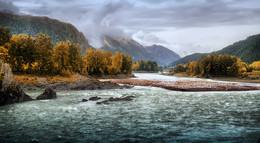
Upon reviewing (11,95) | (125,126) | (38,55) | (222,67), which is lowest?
(125,126)

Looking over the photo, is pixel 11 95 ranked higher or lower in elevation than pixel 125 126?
higher

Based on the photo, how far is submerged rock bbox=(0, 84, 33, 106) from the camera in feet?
86.3

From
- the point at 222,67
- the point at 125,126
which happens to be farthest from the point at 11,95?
the point at 222,67

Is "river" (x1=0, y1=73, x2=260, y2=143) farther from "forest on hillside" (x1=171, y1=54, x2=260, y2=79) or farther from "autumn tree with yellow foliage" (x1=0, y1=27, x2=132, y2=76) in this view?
"forest on hillside" (x1=171, y1=54, x2=260, y2=79)

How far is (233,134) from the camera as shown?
14.5 m

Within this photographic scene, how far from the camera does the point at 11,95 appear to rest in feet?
89.7

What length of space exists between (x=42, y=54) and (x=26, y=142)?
181ft

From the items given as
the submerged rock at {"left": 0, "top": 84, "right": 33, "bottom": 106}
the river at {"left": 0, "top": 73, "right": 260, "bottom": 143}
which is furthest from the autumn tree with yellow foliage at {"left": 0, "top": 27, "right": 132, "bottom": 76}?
the river at {"left": 0, "top": 73, "right": 260, "bottom": 143}

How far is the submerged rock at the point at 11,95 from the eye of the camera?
86.3 ft

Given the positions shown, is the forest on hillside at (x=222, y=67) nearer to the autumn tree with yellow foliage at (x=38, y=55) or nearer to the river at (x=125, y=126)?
the autumn tree with yellow foliage at (x=38, y=55)

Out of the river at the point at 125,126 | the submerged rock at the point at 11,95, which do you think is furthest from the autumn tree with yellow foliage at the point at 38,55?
the river at the point at 125,126

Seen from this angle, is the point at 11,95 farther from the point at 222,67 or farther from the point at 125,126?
the point at 222,67

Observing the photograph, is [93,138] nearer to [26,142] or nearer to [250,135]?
[26,142]

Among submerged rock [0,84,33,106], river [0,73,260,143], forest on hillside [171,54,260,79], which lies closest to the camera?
river [0,73,260,143]
